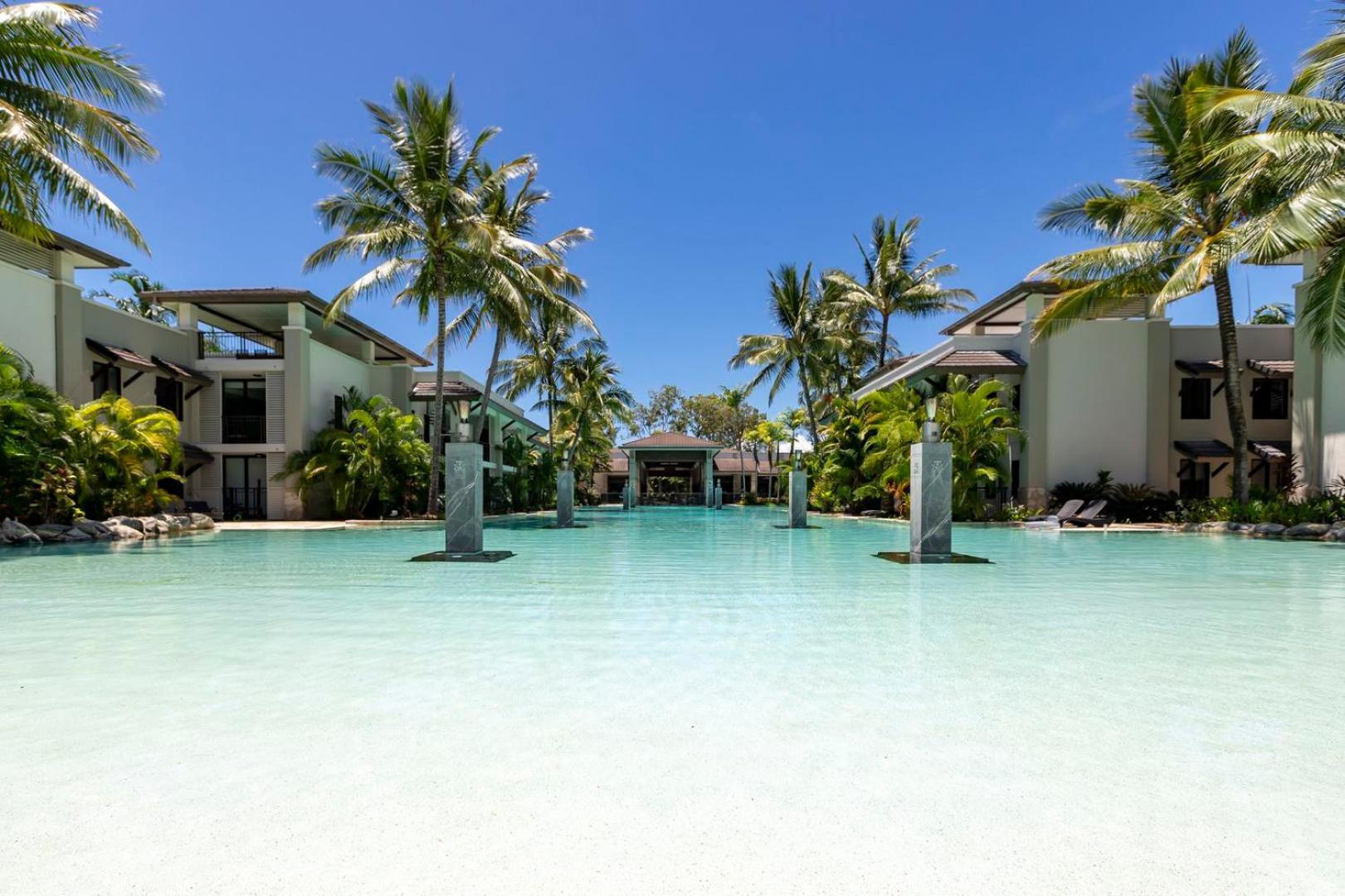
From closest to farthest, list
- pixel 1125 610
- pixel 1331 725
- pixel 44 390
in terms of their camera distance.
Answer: pixel 1331 725
pixel 1125 610
pixel 44 390

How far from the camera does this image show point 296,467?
21.7 metres

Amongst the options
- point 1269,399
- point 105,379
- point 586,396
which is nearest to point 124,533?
point 105,379

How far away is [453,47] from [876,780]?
18654mm

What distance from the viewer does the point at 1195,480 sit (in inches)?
877

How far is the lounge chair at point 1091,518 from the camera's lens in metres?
19.0

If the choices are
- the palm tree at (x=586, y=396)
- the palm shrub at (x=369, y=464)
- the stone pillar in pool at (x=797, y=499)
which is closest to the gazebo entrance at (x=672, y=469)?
the palm tree at (x=586, y=396)

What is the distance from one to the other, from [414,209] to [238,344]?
31.4 ft

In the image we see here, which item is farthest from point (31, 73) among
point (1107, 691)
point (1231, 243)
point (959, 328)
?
point (959, 328)

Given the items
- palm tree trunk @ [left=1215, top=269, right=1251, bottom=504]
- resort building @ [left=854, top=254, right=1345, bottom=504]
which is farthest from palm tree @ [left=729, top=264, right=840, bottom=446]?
palm tree trunk @ [left=1215, top=269, right=1251, bottom=504]

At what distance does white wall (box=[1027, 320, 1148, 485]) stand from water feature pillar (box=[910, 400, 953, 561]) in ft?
44.0

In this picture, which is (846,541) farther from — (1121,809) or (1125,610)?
(1121,809)

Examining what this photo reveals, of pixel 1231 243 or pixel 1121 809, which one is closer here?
pixel 1121 809

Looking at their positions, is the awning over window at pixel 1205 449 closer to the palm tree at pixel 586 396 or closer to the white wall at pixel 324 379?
the palm tree at pixel 586 396

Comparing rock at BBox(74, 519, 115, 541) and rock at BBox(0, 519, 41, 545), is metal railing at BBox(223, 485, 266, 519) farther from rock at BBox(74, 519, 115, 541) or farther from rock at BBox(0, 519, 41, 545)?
rock at BBox(0, 519, 41, 545)
